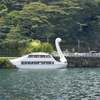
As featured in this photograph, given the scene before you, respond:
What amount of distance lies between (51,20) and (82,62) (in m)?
40.0

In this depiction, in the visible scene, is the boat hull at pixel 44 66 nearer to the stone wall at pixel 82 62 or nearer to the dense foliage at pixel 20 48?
the stone wall at pixel 82 62

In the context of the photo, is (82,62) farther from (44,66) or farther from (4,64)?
(4,64)

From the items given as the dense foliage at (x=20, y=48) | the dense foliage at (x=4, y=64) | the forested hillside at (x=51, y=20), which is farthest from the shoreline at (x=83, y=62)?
the forested hillside at (x=51, y=20)

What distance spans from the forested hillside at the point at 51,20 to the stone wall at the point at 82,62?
1104 inches

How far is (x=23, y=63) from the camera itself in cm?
7594

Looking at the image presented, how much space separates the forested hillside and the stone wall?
28054mm

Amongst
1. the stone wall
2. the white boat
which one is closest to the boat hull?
the white boat

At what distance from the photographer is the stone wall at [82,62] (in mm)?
81000

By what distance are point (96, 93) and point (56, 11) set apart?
80119mm

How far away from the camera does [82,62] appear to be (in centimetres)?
8144

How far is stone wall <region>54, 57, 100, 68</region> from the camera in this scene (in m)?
81.0

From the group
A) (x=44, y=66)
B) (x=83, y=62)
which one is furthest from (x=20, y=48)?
(x=83, y=62)

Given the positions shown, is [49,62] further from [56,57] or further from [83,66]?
[83,66]

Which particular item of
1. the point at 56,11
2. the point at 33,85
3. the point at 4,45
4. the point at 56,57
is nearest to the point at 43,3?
the point at 56,11
